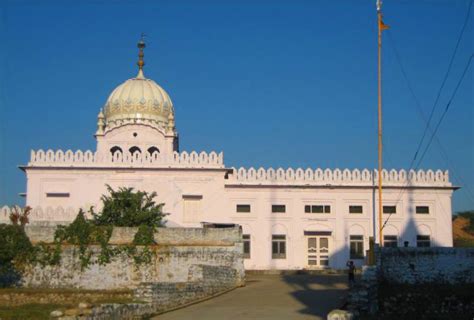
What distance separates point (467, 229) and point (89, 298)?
39.6 m

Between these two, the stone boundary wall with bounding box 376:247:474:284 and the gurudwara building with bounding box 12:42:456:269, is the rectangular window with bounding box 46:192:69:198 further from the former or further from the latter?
the stone boundary wall with bounding box 376:247:474:284

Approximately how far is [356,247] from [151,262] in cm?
1378

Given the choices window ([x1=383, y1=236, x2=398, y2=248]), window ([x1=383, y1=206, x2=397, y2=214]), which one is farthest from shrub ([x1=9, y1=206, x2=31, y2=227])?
window ([x1=383, y1=206, x2=397, y2=214])

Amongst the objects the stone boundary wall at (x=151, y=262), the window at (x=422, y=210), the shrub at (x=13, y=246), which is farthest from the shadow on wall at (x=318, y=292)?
the shrub at (x=13, y=246)

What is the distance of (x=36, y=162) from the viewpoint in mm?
35969

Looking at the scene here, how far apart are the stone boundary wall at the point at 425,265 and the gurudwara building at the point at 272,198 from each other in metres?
13.6

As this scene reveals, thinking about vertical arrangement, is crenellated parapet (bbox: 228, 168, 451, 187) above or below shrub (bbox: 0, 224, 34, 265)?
above

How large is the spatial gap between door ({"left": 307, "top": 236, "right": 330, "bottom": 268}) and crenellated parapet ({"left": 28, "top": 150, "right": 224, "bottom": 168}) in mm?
6405

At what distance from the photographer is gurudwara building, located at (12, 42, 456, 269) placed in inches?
1410

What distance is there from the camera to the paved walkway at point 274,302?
1833 centimetres

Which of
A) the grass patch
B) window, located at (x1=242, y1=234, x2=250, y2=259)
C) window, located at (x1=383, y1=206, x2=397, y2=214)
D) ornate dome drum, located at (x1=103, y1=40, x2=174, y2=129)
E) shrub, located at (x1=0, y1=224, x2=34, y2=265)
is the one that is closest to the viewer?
the grass patch

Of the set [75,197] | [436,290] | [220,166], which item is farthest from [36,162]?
[436,290]

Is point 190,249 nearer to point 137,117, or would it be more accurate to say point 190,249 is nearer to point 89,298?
point 89,298

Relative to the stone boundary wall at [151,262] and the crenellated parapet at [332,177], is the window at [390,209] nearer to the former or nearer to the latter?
the crenellated parapet at [332,177]
